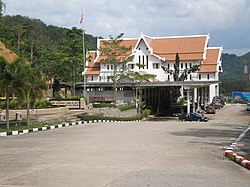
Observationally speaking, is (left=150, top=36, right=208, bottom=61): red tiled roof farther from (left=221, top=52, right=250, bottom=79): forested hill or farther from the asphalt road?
(left=221, top=52, right=250, bottom=79): forested hill

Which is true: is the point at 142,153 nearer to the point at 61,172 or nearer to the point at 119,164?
the point at 119,164

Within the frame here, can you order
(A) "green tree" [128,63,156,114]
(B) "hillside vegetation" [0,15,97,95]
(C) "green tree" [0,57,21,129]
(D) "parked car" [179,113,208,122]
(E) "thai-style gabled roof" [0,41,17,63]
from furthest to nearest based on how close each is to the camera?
(E) "thai-style gabled roof" [0,41,17,63]
(B) "hillside vegetation" [0,15,97,95]
(A) "green tree" [128,63,156,114]
(D) "parked car" [179,113,208,122]
(C) "green tree" [0,57,21,129]

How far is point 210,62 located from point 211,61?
10.3 inches

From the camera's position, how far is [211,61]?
229 ft

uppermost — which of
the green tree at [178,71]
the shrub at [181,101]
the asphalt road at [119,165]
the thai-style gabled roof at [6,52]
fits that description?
the thai-style gabled roof at [6,52]

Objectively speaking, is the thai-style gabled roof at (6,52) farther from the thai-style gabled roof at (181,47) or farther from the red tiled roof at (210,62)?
the red tiled roof at (210,62)

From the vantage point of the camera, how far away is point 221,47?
71.2 m

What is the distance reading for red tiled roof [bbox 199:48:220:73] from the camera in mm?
68562

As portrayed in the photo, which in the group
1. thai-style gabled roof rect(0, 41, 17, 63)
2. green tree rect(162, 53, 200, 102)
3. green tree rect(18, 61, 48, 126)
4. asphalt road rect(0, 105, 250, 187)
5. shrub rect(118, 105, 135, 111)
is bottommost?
asphalt road rect(0, 105, 250, 187)

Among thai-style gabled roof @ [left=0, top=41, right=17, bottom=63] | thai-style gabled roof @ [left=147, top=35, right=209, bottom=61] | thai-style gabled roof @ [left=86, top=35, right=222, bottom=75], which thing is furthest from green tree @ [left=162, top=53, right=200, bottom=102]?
thai-style gabled roof @ [left=0, top=41, right=17, bottom=63]

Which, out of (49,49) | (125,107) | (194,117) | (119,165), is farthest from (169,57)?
(119,165)

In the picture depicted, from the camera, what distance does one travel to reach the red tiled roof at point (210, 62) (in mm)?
68562

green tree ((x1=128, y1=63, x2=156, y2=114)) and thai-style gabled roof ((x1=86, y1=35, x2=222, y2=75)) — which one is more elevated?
thai-style gabled roof ((x1=86, y1=35, x2=222, y2=75))

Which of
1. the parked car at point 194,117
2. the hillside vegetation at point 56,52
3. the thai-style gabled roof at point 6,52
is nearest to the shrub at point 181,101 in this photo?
the hillside vegetation at point 56,52
